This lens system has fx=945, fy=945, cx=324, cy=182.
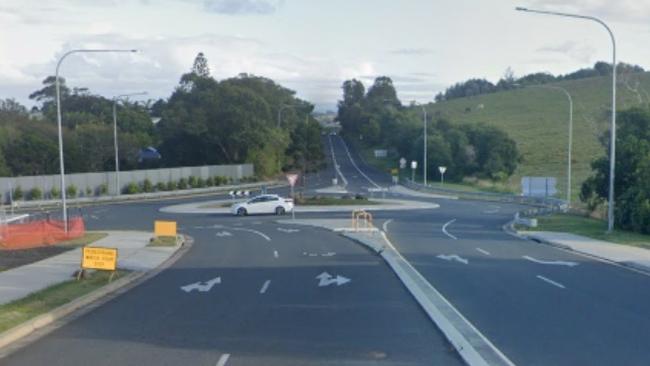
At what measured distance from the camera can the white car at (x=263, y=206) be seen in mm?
60938

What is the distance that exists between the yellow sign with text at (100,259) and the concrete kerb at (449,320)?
7.45 metres

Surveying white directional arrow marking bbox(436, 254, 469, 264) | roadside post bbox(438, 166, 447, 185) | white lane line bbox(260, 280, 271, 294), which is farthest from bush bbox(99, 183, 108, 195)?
white lane line bbox(260, 280, 271, 294)

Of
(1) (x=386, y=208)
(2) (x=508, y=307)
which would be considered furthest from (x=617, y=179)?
(2) (x=508, y=307)

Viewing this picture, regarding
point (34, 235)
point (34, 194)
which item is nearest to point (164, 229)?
point (34, 235)

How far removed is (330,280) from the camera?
24422 mm

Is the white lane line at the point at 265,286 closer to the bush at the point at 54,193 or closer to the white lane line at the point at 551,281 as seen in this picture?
the white lane line at the point at 551,281

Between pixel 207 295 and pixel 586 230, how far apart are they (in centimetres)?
2840

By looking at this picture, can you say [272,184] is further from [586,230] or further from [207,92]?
[586,230]

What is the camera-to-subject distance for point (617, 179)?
50.4 metres

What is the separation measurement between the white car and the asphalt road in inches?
942

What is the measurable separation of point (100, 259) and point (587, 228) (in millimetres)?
29233

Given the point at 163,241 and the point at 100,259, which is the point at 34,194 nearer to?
the point at 163,241

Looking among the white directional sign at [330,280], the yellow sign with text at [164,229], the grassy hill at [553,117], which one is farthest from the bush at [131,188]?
the white directional sign at [330,280]

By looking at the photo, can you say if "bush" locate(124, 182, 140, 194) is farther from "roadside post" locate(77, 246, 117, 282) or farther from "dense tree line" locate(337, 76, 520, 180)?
"roadside post" locate(77, 246, 117, 282)
